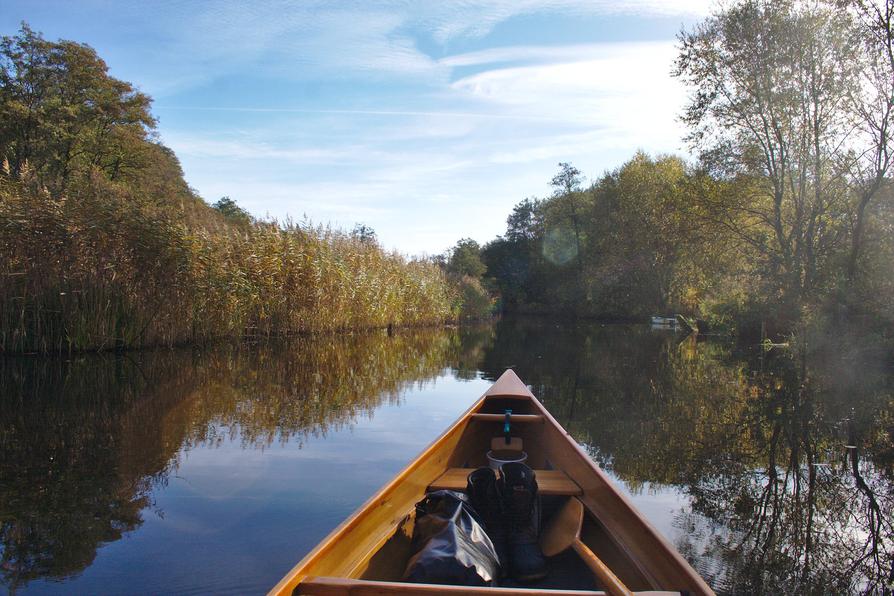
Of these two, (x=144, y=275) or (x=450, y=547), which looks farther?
(x=144, y=275)

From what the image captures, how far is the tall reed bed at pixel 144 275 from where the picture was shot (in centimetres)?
929

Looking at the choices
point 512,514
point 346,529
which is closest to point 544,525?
point 512,514

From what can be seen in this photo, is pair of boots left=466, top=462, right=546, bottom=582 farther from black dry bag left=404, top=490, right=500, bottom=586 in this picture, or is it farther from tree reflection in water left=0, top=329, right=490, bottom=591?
tree reflection in water left=0, top=329, right=490, bottom=591

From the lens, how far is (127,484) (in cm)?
395

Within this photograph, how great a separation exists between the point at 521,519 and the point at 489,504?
0.57 feet

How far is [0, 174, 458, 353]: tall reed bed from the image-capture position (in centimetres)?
929

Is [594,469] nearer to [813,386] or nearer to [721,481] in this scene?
[721,481]

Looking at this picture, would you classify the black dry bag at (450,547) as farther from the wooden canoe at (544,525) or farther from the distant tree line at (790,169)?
the distant tree line at (790,169)

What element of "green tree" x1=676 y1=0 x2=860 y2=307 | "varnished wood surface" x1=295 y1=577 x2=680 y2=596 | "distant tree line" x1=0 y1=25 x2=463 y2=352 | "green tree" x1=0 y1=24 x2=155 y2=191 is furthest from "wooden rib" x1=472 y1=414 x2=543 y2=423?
"green tree" x1=0 y1=24 x2=155 y2=191

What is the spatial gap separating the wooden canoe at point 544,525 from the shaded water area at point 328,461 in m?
0.60

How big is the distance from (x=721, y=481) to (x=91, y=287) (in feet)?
31.7

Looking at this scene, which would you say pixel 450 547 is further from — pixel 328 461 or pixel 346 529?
pixel 328 461

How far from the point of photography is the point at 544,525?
297cm

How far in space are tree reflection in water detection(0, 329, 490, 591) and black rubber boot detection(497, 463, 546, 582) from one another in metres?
2.02
